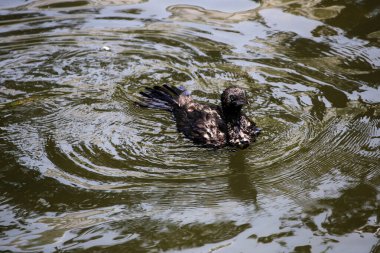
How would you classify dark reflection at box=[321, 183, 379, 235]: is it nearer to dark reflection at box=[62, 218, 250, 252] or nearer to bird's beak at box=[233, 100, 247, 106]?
dark reflection at box=[62, 218, 250, 252]

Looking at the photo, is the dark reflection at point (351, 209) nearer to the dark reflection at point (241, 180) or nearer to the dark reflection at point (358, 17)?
the dark reflection at point (241, 180)

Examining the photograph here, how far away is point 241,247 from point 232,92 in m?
2.16

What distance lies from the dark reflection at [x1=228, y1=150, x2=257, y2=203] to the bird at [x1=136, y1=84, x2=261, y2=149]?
30 centimetres

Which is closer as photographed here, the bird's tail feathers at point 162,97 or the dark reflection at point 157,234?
the dark reflection at point 157,234

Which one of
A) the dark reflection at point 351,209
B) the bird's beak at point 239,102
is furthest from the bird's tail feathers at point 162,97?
the dark reflection at point 351,209

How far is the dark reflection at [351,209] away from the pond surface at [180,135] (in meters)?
0.01

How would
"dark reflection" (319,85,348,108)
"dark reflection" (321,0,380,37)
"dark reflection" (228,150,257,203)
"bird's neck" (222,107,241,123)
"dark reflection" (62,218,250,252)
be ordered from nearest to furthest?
"dark reflection" (62,218,250,252)
"dark reflection" (228,150,257,203)
"bird's neck" (222,107,241,123)
"dark reflection" (319,85,348,108)
"dark reflection" (321,0,380,37)

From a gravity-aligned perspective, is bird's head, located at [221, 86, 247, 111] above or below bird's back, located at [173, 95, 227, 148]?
above

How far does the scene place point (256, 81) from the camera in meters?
7.46

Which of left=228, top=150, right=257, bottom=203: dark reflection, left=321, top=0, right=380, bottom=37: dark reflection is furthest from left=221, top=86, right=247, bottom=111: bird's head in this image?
left=321, top=0, right=380, bottom=37: dark reflection

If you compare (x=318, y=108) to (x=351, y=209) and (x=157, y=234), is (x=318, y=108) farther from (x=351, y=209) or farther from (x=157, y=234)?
(x=157, y=234)

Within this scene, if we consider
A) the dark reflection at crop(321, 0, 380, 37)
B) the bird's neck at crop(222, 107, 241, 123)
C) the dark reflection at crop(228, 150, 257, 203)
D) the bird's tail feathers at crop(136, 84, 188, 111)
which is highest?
the dark reflection at crop(321, 0, 380, 37)

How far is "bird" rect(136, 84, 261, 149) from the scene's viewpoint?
6.05 metres

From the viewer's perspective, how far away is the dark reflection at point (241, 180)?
5.16 metres
